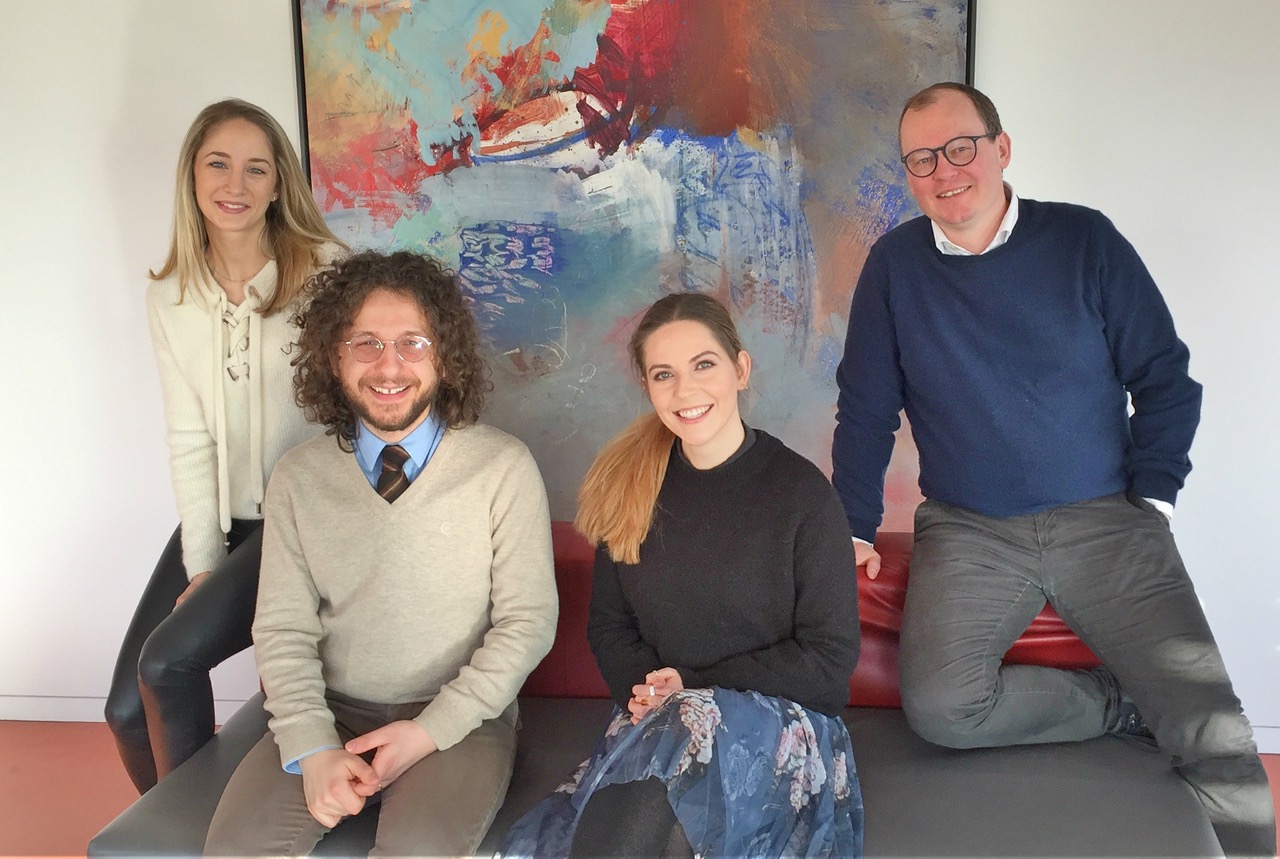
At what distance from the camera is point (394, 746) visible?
1698mm

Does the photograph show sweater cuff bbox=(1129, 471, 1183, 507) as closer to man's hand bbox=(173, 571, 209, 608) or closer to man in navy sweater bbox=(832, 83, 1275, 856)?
man in navy sweater bbox=(832, 83, 1275, 856)

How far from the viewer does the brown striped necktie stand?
192cm

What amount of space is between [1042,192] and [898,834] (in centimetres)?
181

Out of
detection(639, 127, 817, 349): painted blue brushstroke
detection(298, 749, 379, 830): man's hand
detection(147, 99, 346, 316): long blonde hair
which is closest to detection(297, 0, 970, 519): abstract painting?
detection(639, 127, 817, 349): painted blue brushstroke

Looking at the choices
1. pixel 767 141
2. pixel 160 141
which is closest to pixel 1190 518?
pixel 767 141

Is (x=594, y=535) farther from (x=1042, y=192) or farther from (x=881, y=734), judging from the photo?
(x=1042, y=192)

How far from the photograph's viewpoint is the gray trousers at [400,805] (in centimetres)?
160

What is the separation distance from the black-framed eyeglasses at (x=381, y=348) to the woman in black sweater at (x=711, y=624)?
1.34 ft

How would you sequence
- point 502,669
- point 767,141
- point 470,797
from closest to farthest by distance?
point 470,797 < point 502,669 < point 767,141

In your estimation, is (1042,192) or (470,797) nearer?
(470,797)

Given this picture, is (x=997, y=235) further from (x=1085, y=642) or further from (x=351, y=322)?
(x=351, y=322)

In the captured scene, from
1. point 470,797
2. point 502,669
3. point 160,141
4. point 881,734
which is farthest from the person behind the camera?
point 160,141

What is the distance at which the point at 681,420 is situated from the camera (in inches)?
72.4

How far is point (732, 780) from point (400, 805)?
0.54 m
